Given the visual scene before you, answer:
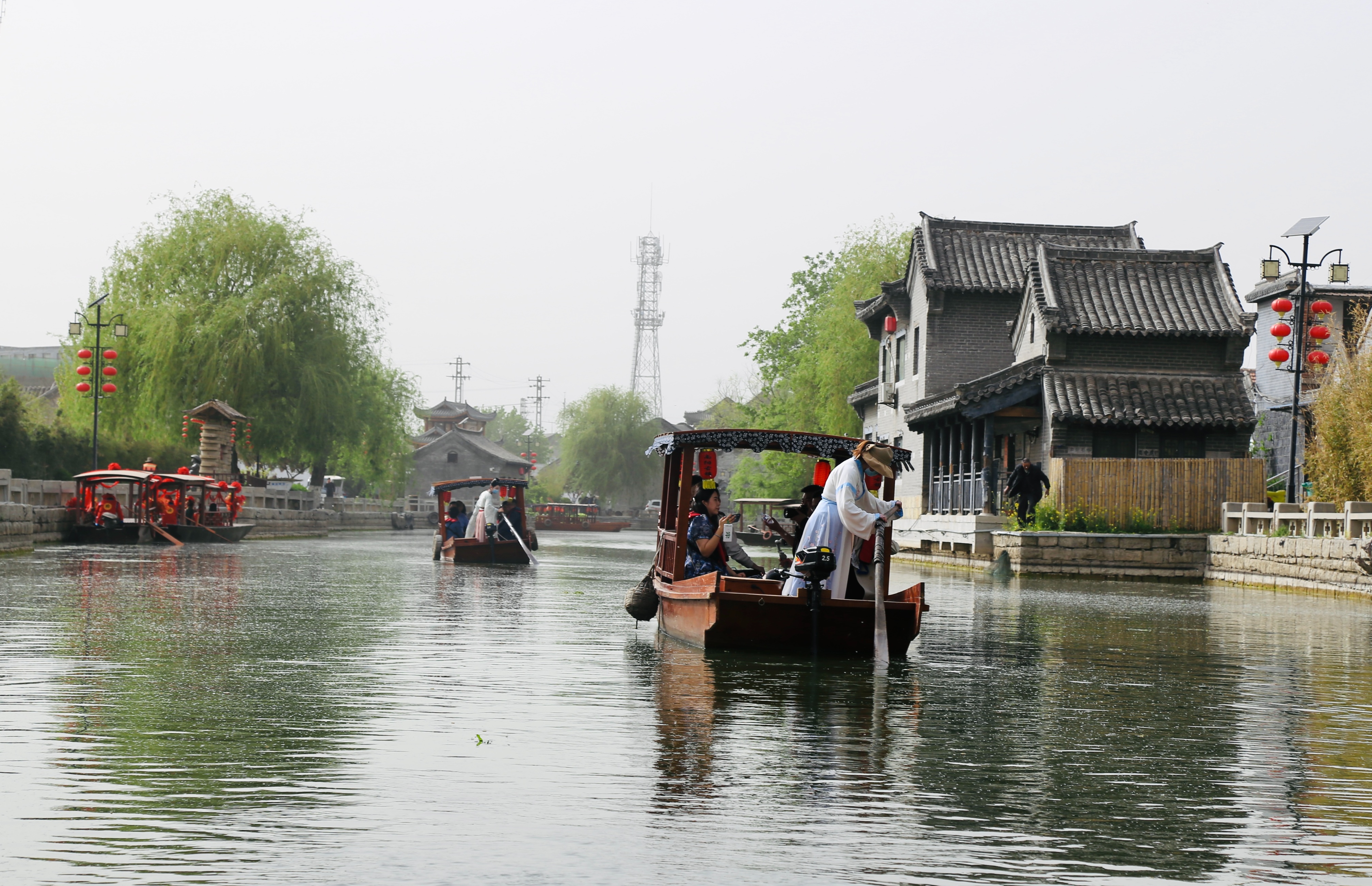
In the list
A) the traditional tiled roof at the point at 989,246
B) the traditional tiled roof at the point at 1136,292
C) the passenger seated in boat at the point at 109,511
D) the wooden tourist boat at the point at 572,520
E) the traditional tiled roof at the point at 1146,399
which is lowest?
the wooden tourist boat at the point at 572,520

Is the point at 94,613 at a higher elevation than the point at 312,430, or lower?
lower

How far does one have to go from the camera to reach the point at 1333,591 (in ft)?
73.2

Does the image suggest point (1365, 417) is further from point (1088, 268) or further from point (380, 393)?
point (380, 393)

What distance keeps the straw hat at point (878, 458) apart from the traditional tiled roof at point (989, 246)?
90.9 feet

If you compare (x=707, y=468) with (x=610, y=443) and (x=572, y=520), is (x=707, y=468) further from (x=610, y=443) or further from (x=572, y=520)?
(x=610, y=443)

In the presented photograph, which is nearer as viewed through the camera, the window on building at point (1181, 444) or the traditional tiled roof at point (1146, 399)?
the traditional tiled roof at point (1146, 399)

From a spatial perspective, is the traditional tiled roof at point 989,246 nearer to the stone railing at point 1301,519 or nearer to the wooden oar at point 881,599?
the stone railing at point 1301,519

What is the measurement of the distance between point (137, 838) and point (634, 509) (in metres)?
99.3

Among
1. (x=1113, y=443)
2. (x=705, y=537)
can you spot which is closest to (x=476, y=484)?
(x=1113, y=443)

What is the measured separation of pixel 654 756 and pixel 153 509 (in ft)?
114

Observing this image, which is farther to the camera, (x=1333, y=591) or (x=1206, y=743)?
(x=1333, y=591)

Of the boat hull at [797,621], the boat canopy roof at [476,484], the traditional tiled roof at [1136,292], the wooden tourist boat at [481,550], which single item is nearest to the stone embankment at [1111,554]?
the traditional tiled roof at [1136,292]

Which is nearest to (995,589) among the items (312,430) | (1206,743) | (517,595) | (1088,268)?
(517,595)

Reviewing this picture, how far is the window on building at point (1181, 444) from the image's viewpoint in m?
30.9
